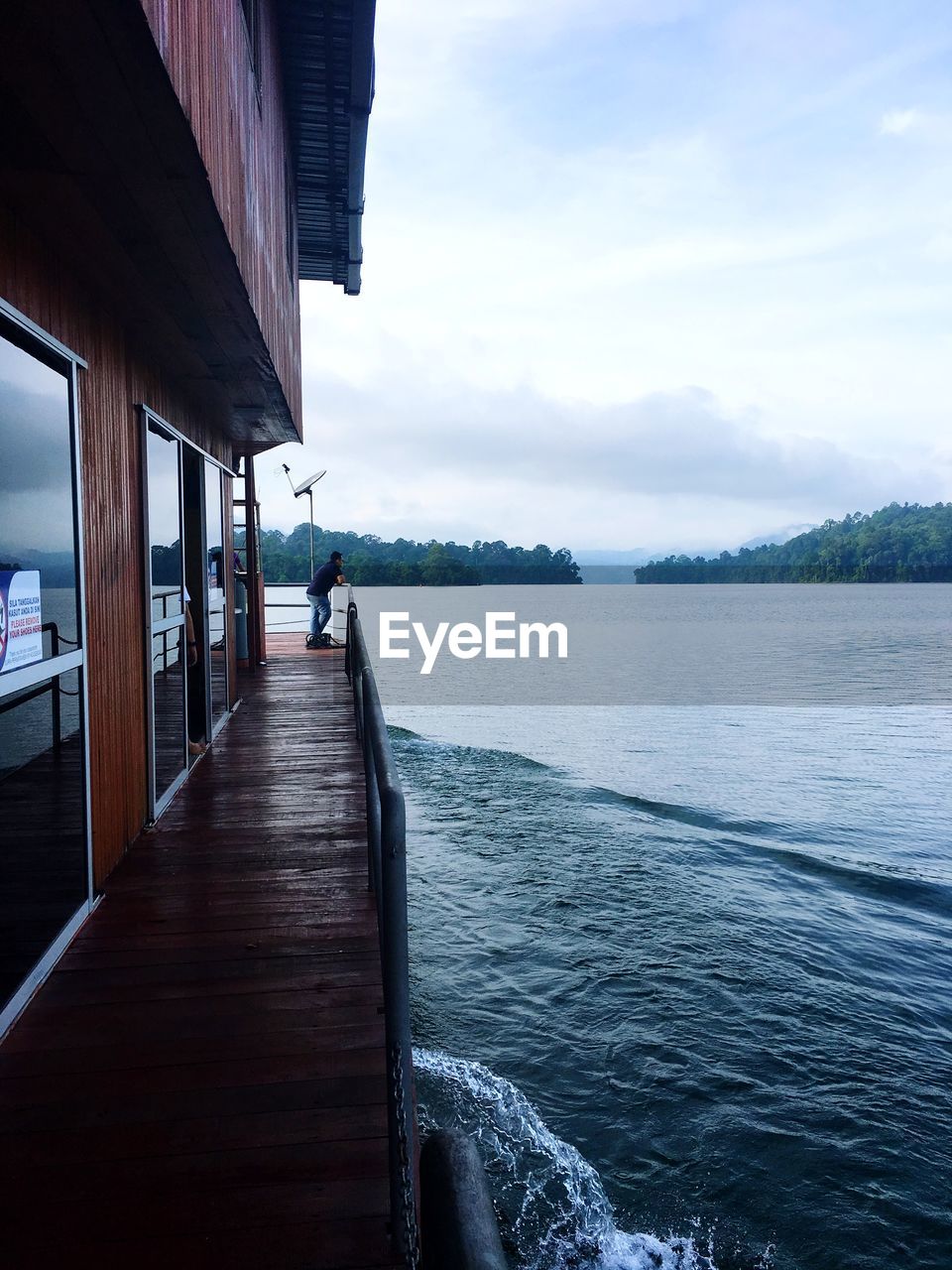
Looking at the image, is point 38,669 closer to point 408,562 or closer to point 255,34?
point 255,34

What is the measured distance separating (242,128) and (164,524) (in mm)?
2876

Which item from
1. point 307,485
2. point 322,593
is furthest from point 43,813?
point 307,485

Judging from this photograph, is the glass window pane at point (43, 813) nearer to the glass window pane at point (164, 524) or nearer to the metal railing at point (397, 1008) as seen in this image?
the glass window pane at point (164, 524)

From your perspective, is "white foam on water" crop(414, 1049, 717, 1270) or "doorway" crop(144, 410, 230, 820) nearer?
"white foam on water" crop(414, 1049, 717, 1270)

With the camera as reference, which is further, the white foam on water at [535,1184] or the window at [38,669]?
the white foam on water at [535,1184]

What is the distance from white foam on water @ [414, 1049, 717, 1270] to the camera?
16.3 ft

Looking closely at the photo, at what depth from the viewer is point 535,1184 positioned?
5559 mm

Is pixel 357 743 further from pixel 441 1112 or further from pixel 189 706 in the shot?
pixel 441 1112

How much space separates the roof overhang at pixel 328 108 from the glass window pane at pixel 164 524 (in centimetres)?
365

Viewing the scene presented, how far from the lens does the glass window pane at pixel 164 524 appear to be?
6.38 m

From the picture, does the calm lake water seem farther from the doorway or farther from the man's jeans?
the man's jeans

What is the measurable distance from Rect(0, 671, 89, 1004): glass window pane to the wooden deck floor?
235 millimetres

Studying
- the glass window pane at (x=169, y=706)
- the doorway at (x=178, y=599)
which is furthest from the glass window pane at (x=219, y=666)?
the glass window pane at (x=169, y=706)

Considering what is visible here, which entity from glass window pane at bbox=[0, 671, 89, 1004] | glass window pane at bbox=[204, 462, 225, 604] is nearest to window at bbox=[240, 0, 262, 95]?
glass window pane at bbox=[204, 462, 225, 604]
